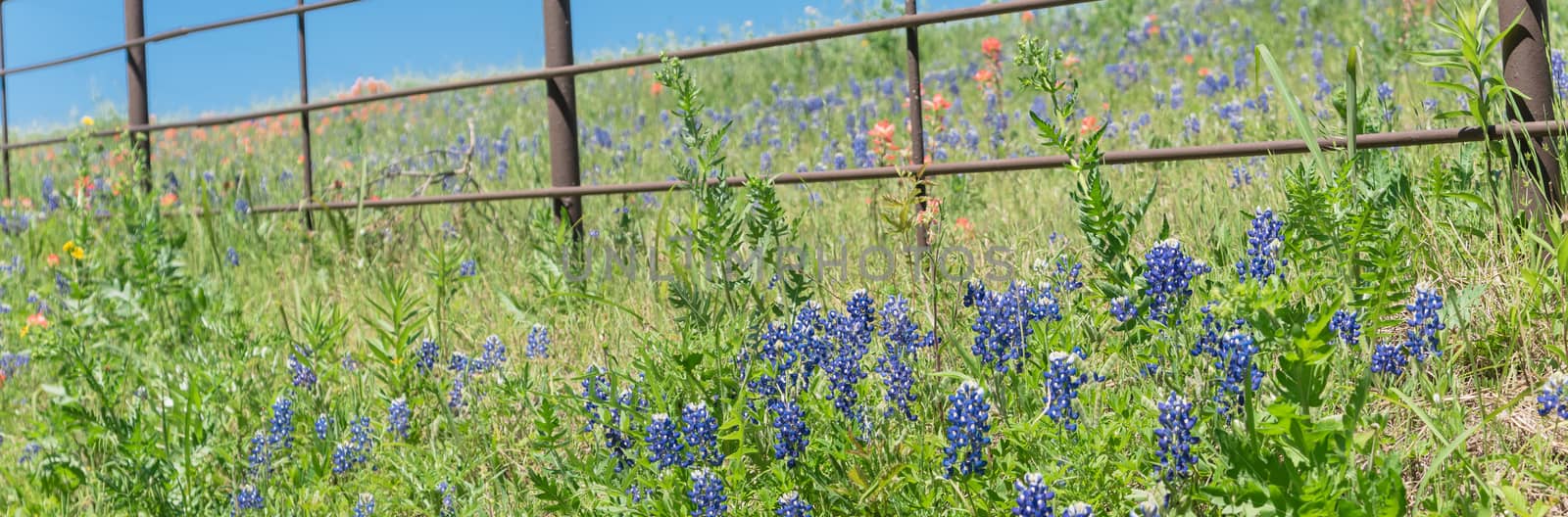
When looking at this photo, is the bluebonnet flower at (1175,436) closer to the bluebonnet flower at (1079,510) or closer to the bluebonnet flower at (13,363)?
the bluebonnet flower at (1079,510)

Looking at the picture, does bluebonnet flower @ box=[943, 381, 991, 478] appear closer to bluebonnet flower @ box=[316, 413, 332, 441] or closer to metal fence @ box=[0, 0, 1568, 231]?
metal fence @ box=[0, 0, 1568, 231]

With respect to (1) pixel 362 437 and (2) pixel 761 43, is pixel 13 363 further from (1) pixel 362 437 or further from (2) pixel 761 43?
(2) pixel 761 43

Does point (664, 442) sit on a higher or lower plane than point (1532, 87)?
lower

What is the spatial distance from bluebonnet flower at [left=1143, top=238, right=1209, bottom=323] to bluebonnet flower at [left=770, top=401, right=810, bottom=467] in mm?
588

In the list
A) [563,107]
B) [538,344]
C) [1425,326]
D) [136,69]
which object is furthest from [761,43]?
[136,69]

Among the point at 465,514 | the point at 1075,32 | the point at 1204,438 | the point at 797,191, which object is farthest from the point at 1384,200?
the point at 1075,32

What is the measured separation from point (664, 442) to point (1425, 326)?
1232mm

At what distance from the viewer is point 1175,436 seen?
1616mm

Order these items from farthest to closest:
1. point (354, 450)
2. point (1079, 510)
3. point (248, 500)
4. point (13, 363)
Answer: point (13, 363), point (354, 450), point (248, 500), point (1079, 510)

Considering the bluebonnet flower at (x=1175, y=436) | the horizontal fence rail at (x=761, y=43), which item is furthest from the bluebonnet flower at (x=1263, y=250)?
the horizontal fence rail at (x=761, y=43)

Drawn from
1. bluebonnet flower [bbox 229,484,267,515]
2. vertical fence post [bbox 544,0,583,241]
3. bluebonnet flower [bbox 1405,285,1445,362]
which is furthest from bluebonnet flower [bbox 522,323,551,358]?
bluebonnet flower [bbox 1405,285,1445,362]

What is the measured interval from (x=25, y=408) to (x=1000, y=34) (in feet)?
30.2

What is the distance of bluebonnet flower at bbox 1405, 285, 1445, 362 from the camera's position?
185 centimetres

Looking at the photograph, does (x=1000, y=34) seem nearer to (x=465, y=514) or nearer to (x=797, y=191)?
(x=797, y=191)
